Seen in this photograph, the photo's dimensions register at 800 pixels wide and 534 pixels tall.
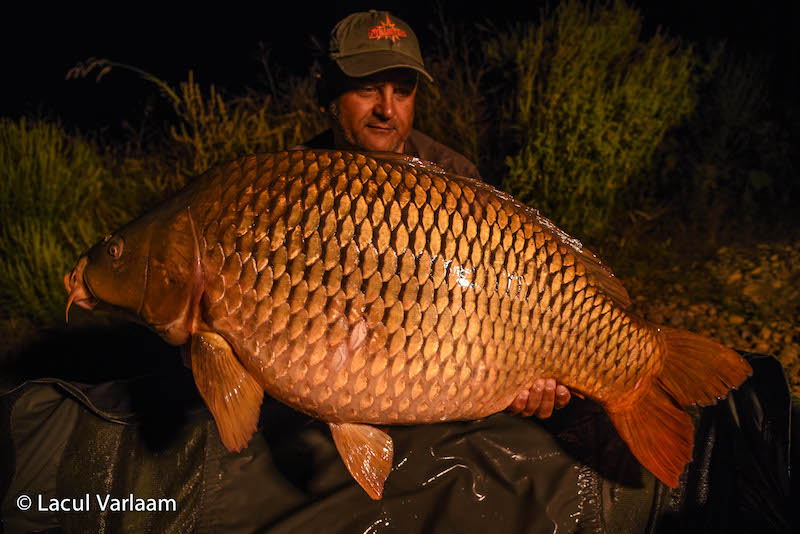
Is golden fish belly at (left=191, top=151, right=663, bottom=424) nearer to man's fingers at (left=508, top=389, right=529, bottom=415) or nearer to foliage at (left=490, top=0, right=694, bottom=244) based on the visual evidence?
man's fingers at (left=508, top=389, right=529, bottom=415)

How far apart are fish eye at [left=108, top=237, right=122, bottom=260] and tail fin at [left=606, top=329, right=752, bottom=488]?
3.94ft

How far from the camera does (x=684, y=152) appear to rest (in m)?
3.91

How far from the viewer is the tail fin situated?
4.33 ft

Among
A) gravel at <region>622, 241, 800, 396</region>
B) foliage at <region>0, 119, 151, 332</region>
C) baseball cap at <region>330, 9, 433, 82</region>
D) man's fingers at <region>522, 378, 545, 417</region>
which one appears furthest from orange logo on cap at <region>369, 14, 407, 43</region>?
foliage at <region>0, 119, 151, 332</region>

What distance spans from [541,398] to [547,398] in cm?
2

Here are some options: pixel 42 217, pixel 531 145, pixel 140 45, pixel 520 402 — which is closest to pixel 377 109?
pixel 520 402

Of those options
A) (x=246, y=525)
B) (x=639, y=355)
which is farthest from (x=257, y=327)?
(x=639, y=355)

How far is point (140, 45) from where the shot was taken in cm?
1095

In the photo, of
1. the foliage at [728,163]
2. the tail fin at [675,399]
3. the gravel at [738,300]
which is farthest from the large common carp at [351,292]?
the foliage at [728,163]

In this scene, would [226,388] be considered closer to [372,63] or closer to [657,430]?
[657,430]

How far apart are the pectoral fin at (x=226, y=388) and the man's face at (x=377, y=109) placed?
103cm

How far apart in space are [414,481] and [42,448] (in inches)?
44.4

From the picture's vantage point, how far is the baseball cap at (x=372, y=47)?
187cm

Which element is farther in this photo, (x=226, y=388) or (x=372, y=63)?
(x=372, y=63)
